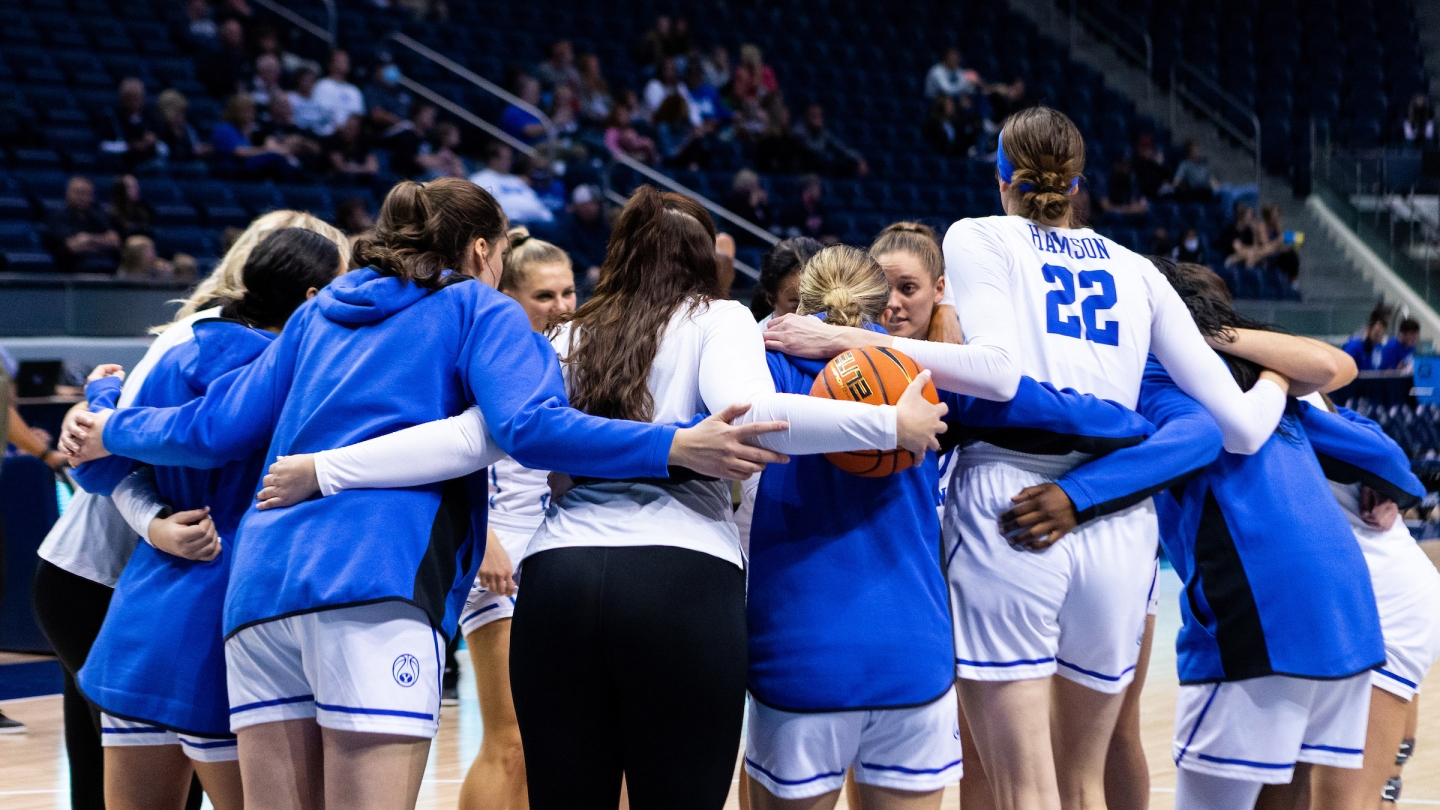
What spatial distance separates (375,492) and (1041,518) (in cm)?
126

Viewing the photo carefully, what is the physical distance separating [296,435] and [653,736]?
789mm

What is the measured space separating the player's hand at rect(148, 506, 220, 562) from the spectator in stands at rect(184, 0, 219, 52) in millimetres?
9606

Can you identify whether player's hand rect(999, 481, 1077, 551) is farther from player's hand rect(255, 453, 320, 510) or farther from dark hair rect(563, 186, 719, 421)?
player's hand rect(255, 453, 320, 510)

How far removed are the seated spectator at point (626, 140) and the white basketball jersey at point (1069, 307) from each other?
9587 millimetres

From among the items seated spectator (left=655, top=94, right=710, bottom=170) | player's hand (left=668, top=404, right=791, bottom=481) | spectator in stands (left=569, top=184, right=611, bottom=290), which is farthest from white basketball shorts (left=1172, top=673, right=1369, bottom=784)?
seated spectator (left=655, top=94, right=710, bottom=170)

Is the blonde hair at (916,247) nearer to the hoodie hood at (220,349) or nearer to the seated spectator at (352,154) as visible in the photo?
the hoodie hood at (220,349)

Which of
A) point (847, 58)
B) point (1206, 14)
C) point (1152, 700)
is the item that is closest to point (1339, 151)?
point (1206, 14)

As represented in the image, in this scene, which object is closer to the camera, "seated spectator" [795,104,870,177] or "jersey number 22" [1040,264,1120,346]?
"jersey number 22" [1040,264,1120,346]

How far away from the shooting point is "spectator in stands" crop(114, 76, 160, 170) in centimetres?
973

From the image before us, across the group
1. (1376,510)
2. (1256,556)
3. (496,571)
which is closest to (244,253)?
(496,571)

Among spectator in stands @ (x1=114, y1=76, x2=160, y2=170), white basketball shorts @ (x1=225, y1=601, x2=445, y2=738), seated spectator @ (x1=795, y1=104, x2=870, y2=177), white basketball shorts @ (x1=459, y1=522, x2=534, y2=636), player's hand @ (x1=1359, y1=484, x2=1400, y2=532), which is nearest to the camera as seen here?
white basketball shorts @ (x1=225, y1=601, x2=445, y2=738)

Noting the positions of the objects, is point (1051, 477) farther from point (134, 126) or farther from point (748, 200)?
point (748, 200)

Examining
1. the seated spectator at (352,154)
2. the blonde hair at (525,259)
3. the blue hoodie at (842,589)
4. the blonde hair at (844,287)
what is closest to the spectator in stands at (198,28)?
the seated spectator at (352,154)

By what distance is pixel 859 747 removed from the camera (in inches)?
98.6
